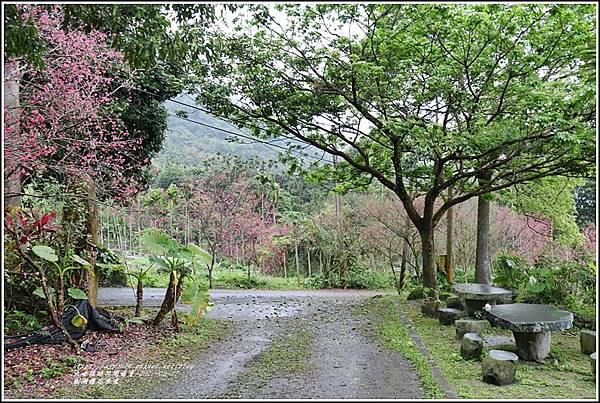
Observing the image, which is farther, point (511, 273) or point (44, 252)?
point (511, 273)

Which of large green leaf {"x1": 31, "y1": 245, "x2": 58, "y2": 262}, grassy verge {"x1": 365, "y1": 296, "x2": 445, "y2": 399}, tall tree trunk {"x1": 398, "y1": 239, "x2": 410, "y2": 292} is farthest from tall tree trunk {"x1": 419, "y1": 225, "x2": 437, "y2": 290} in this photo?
large green leaf {"x1": 31, "y1": 245, "x2": 58, "y2": 262}

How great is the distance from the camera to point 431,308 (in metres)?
7.76

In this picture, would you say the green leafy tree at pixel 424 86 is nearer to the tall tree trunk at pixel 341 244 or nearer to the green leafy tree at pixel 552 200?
the green leafy tree at pixel 552 200

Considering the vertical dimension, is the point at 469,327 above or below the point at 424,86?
below

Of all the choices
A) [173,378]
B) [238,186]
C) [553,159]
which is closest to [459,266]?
[238,186]

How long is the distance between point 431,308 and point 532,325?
2988 mm

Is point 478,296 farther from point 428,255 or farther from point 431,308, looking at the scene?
point 428,255

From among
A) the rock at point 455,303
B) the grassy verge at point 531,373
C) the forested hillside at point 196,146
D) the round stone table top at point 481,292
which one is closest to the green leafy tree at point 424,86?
Answer: the rock at point 455,303

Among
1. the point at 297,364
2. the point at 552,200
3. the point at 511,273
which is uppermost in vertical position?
the point at 552,200

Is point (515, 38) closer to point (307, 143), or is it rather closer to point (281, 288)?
point (307, 143)

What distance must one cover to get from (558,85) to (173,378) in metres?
5.94

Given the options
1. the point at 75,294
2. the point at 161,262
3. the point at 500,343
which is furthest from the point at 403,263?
the point at 75,294

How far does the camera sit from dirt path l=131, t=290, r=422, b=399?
424cm

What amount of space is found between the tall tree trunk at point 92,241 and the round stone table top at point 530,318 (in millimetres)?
4581
